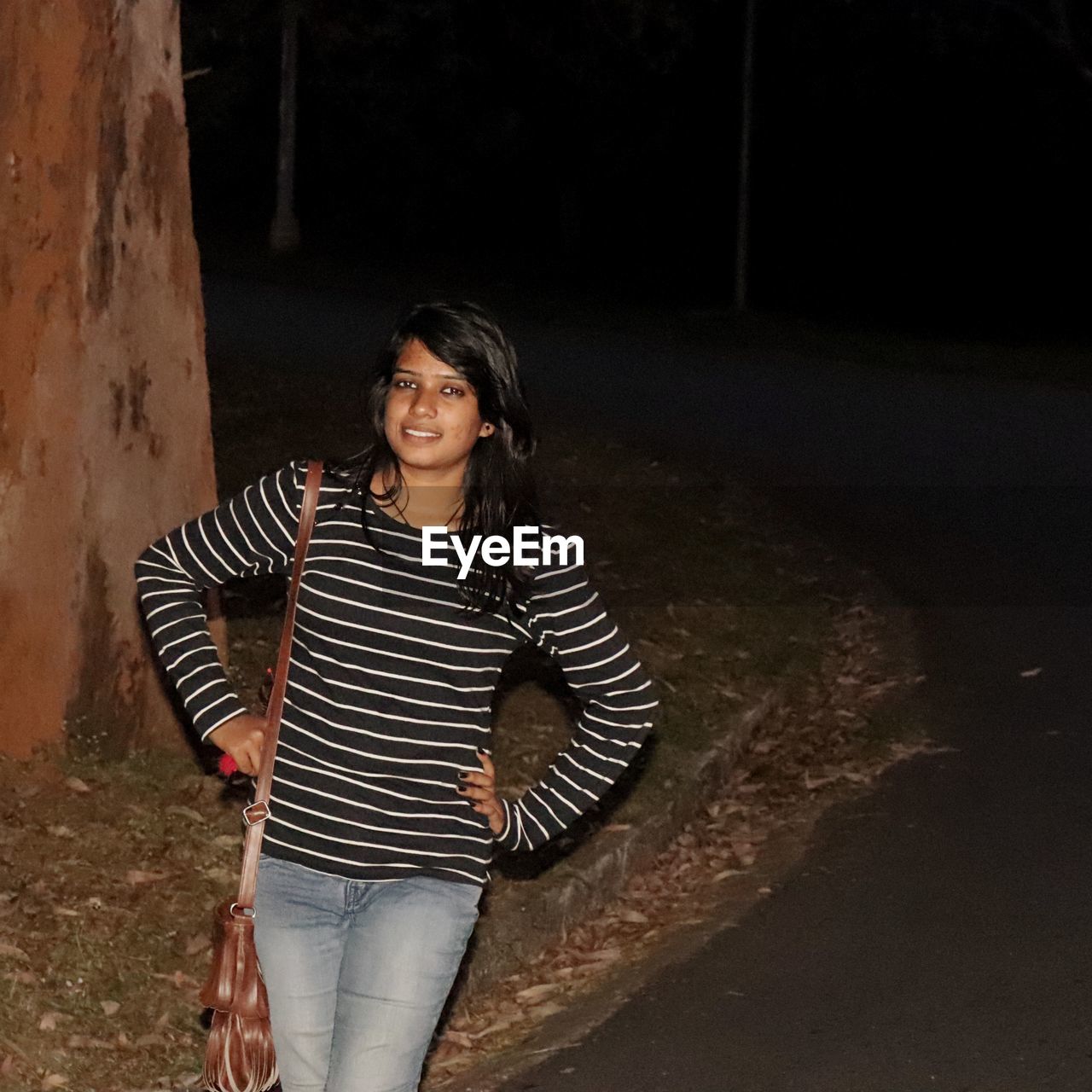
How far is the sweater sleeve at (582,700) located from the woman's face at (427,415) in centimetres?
30

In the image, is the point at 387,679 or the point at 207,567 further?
the point at 207,567

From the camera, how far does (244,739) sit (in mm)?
3824

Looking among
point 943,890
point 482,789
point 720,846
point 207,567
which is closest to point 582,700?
point 482,789

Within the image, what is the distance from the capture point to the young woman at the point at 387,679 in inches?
149

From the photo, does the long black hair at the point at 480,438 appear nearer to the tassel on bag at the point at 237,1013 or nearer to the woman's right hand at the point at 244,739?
the woman's right hand at the point at 244,739

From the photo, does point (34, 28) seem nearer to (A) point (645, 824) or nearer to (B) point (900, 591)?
(A) point (645, 824)

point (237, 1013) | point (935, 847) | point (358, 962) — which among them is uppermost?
point (358, 962)

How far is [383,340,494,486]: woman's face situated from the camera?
395 centimetres

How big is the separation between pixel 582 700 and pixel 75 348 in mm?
3842

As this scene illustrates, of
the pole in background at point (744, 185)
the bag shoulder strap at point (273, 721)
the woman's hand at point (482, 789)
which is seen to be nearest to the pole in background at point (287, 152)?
the pole in background at point (744, 185)

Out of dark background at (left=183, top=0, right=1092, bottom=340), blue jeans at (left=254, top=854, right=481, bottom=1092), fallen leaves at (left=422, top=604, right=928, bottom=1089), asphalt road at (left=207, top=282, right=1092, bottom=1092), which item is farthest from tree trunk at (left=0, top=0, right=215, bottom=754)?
dark background at (left=183, top=0, right=1092, bottom=340)

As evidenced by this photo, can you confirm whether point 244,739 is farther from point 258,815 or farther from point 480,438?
point 480,438

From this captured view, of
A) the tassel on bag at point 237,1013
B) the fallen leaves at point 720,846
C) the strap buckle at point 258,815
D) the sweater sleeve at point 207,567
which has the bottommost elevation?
the fallen leaves at point 720,846

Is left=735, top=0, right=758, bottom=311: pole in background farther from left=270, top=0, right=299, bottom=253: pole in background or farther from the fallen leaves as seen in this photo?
the fallen leaves
